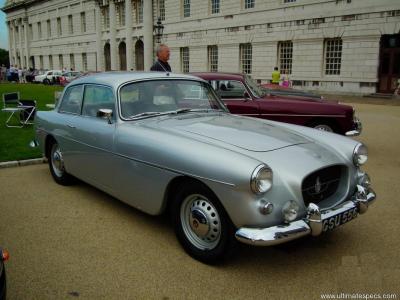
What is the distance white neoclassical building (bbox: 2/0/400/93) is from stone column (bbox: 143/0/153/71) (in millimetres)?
95

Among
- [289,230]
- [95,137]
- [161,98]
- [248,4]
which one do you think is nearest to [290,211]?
[289,230]

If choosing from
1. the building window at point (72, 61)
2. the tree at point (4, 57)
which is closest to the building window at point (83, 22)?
the building window at point (72, 61)

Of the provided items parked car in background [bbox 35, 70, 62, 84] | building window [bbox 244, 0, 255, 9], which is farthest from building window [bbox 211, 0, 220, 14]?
parked car in background [bbox 35, 70, 62, 84]

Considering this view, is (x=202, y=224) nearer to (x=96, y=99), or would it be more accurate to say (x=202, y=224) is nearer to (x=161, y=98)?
(x=161, y=98)

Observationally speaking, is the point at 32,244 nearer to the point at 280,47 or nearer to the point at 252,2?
the point at 280,47

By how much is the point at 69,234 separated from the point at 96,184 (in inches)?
31.6

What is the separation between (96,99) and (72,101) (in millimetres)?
746

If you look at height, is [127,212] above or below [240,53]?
below

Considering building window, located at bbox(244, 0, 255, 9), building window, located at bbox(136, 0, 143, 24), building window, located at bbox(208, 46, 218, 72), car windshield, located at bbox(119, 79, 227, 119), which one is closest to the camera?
car windshield, located at bbox(119, 79, 227, 119)

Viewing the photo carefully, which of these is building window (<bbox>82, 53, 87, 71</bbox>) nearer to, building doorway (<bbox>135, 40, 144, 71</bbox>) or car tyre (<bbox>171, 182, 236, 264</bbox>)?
building doorway (<bbox>135, 40, 144, 71</bbox>)

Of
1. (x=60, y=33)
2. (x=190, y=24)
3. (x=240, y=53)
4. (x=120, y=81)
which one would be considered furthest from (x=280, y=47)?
(x=60, y=33)

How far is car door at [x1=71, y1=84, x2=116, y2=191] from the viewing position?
4570 millimetres

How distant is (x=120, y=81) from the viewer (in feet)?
15.5

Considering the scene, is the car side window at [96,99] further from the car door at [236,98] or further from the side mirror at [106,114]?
the car door at [236,98]
